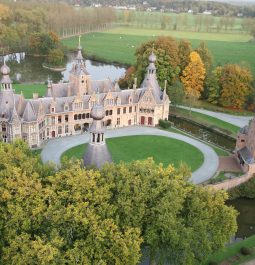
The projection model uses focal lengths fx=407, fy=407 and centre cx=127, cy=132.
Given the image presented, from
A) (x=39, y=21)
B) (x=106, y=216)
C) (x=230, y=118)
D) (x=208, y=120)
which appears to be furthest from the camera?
(x=39, y=21)

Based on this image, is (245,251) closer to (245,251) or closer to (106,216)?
(245,251)

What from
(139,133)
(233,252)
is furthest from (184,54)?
(233,252)

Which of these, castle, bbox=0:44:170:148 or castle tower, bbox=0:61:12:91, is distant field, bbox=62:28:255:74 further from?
castle tower, bbox=0:61:12:91

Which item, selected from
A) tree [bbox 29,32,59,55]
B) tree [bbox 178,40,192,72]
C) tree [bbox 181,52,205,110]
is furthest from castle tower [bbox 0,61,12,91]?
tree [bbox 29,32,59,55]

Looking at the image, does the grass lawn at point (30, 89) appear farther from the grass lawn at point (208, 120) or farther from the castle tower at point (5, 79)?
the grass lawn at point (208, 120)

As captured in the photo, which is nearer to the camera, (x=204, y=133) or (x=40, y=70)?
(x=204, y=133)

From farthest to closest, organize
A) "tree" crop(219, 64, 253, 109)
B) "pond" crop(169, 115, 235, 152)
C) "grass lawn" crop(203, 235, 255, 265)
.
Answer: "tree" crop(219, 64, 253, 109), "pond" crop(169, 115, 235, 152), "grass lawn" crop(203, 235, 255, 265)
